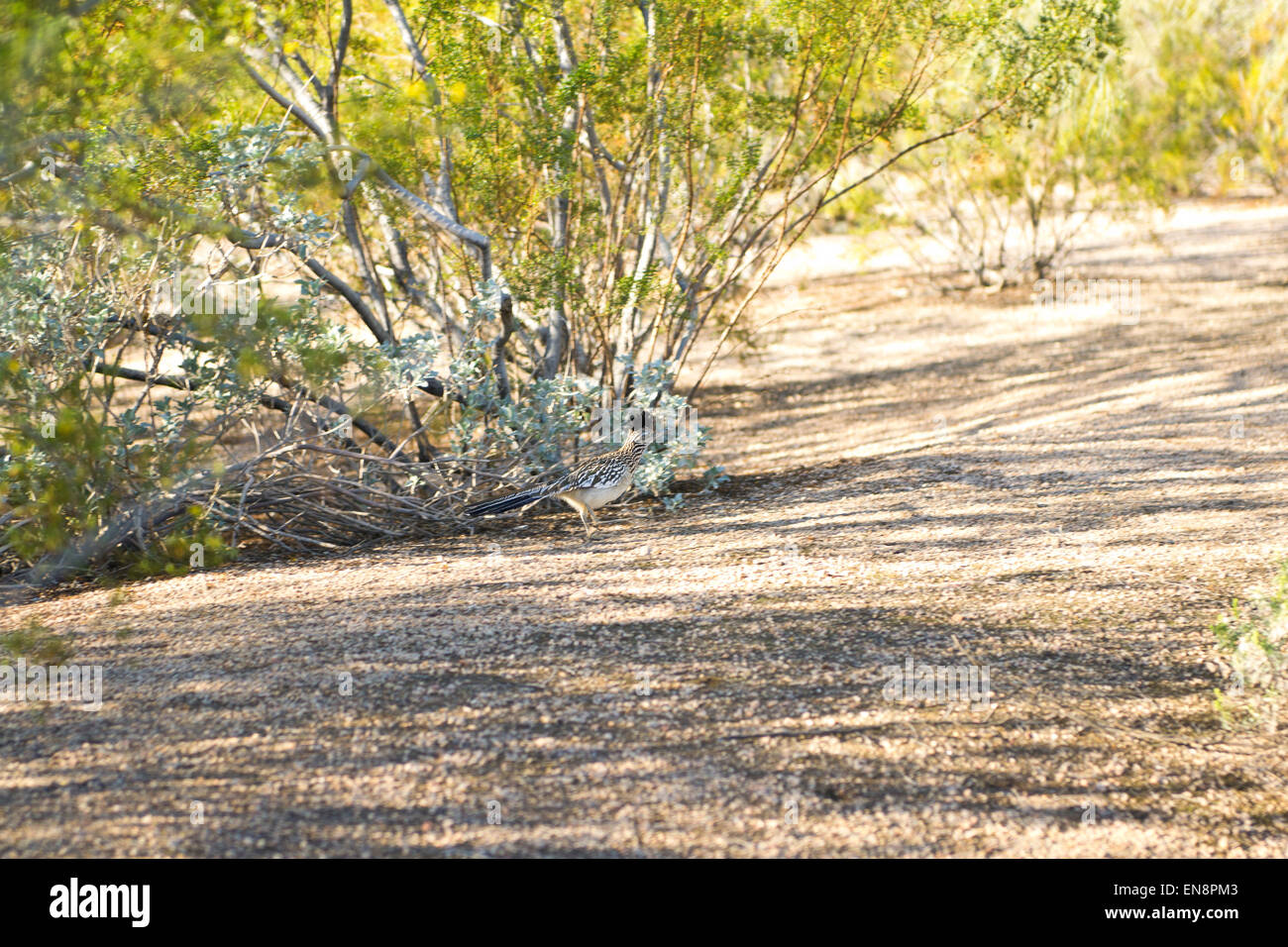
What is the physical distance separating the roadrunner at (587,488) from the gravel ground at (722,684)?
188mm

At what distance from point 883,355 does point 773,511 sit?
5871 mm

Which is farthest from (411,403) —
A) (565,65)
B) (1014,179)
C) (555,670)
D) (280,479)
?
(1014,179)

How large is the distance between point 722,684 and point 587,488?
1994mm

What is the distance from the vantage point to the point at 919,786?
3.37 m

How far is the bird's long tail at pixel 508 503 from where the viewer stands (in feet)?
19.1

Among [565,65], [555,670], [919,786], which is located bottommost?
[919,786]

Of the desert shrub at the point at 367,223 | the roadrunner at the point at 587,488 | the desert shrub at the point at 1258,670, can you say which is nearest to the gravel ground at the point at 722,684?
the desert shrub at the point at 1258,670

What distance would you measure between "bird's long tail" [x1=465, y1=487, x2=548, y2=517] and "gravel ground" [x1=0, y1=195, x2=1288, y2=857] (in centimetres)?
16

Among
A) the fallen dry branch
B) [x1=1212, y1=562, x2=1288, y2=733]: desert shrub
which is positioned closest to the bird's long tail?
the fallen dry branch

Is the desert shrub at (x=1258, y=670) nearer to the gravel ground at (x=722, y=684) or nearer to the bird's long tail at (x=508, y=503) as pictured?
the gravel ground at (x=722, y=684)

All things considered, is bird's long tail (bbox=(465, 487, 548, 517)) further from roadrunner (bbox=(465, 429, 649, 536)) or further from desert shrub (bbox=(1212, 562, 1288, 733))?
desert shrub (bbox=(1212, 562, 1288, 733))

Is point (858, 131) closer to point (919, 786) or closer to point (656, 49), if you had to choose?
point (656, 49)

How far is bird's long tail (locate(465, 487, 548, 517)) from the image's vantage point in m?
5.83
